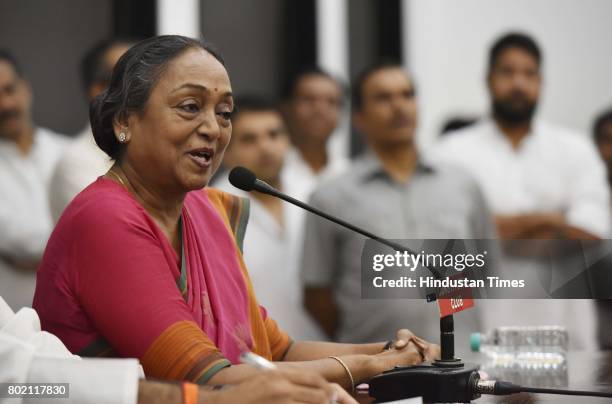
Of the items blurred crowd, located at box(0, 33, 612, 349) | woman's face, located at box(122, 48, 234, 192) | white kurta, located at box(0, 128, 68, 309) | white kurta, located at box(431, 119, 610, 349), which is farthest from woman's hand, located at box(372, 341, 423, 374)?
white kurta, located at box(431, 119, 610, 349)

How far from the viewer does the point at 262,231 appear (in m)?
4.23

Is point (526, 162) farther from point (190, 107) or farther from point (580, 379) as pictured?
point (190, 107)

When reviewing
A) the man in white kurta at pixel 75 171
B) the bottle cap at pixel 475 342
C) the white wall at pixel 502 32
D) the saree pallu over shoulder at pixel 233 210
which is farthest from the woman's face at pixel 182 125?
the white wall at pixel 502 32

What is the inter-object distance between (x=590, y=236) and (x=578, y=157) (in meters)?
0.62

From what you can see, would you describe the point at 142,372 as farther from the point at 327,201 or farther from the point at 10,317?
the point at 327,201

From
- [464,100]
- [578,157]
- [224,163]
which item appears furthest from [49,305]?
[464,100]

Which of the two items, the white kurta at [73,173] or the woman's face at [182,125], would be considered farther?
the white kurta at [73,173]

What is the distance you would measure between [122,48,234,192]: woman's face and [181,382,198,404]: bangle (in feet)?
1.74

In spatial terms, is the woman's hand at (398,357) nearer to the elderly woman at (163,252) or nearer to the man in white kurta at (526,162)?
the elderly woman at (163,252)

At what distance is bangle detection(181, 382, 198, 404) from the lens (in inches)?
65.1

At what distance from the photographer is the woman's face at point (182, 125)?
6.75 ft

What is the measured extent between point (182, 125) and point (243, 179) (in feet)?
0.54

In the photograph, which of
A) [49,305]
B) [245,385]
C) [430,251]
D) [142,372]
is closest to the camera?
[245,385]

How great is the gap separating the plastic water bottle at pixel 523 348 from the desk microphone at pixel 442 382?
45cm
